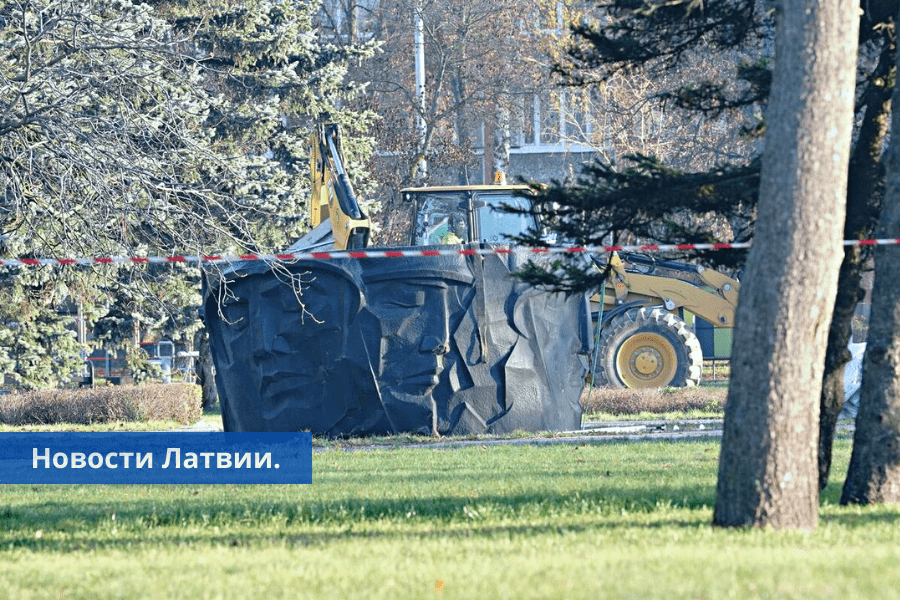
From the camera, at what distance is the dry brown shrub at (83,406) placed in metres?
24.1

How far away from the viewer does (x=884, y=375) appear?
9523mm

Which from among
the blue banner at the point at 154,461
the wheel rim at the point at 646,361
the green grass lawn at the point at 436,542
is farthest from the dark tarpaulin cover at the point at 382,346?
the wheel rim at the point at 646,361

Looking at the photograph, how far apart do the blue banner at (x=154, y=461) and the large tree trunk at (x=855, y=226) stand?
5.23 m

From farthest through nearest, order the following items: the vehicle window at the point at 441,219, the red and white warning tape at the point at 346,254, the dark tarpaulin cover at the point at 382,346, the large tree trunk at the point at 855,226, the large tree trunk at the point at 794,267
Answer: the vehicle window at the point at 441,219, the dark tarpaulin cover at the point at 382,346, the red and white warning tape at the point at 346,254, the large tree trunk at the point at 855,226, the large tree trunk at the point at 794,267

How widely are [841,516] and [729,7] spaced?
13.0ft

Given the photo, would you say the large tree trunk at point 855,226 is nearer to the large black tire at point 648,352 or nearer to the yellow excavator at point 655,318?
the yellow excavator at point 655,318

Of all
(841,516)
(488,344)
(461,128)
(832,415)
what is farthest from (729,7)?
(461,128)

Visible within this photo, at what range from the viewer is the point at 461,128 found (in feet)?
144

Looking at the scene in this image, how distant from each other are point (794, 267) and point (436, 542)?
2642 mm

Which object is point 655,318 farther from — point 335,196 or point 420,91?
point 420,91

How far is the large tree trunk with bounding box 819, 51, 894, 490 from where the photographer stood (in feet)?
33.9

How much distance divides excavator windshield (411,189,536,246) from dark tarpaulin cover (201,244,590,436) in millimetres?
2748

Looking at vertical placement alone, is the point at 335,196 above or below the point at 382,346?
above

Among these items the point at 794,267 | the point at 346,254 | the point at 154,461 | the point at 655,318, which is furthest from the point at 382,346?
the point at 794,267
